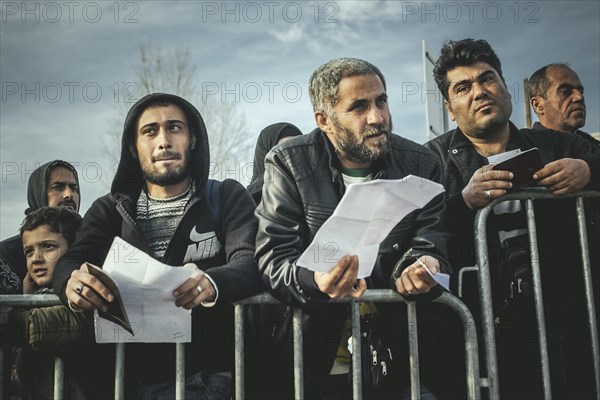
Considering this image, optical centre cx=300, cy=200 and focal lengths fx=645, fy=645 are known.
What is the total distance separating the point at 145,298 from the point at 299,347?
2.28ft

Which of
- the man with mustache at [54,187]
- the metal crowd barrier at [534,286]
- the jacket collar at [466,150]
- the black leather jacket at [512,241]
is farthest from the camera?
the man with mustache at [54,187]

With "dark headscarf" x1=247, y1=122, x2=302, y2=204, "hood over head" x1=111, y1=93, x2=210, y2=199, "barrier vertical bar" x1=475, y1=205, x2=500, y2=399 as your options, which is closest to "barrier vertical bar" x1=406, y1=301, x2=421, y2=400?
"barrier vertical bar" x1=475, y1=205, x2=500, y2=399

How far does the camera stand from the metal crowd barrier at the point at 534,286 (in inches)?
118

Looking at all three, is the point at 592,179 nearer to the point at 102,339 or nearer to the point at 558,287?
the point at 558,287

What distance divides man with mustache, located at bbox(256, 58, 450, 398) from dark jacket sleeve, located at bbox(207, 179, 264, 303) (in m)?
0.08

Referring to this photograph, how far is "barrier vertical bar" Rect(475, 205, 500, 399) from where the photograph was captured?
2.96 m

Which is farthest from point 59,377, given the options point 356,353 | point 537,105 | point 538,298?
point 537,105

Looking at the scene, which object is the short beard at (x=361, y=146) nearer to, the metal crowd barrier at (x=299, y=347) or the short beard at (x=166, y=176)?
the metal crowd barrier at (x=299, y=347)

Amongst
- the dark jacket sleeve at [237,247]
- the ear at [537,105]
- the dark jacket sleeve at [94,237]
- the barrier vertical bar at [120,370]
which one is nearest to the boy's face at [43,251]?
the dark jacket sleeve at [94,237]

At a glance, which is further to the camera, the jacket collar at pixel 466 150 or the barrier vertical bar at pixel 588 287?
the jacket collar at pixel 466 150

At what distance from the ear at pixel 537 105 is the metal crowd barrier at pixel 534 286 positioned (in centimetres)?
201

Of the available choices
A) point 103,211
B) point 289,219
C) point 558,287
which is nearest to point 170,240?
point 103,211

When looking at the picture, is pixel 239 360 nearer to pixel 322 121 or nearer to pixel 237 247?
pixel 237 247

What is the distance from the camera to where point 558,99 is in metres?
5.08
